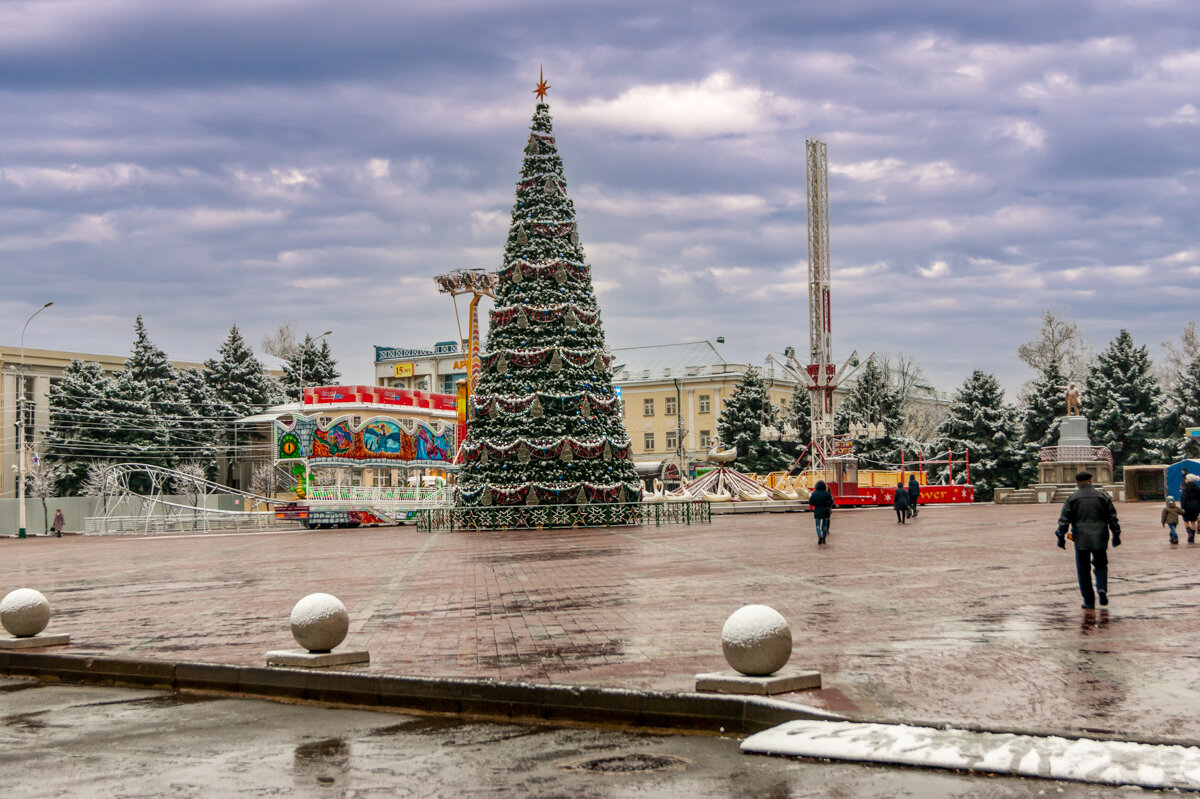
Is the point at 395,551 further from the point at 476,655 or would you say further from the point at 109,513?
the point at 109,513

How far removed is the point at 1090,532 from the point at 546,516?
25.3 meters

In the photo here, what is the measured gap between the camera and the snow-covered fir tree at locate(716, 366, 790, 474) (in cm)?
7231

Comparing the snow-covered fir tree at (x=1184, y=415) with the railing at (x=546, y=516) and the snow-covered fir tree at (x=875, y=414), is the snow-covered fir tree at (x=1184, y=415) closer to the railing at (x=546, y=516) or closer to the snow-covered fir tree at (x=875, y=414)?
the snow-covered fir tree at (x=875, y=414)

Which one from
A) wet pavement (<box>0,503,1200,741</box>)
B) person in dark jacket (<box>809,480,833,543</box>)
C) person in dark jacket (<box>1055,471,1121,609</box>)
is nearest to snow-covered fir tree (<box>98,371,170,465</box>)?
wet pavement (<box>0,503,1200,741</box>)

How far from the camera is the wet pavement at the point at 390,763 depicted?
5.40 metres

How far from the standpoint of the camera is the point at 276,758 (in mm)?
6371

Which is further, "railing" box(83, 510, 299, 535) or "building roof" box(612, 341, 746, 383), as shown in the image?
"building roof" box(612, 341, 746, 383)

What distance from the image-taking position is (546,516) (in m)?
35.4

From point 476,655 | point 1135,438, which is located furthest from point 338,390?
point 476,655

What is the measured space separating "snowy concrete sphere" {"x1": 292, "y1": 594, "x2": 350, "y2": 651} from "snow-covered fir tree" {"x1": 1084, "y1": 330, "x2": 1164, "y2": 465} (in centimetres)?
5971

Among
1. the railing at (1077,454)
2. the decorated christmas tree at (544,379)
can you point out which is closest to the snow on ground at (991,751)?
the decorated christmas tree at (544,379)

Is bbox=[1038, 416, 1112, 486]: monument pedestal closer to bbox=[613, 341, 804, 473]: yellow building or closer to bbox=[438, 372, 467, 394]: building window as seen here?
bbox=[613, 341, 804, 473]: yellow building

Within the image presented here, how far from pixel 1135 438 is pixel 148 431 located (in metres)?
57.4

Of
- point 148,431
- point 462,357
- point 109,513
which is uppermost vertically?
point 462,357
